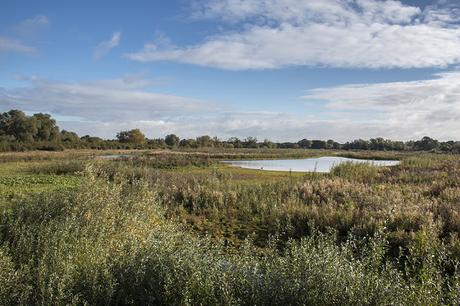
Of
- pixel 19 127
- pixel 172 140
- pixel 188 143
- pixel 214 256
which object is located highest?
pixel 19 127

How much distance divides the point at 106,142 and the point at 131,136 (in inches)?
915

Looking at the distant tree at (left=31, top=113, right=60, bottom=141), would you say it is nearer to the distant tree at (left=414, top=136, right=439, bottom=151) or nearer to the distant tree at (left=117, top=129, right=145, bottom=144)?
the distant tree at (left=117, top=129, right=145, bottom=144)

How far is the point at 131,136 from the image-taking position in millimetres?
111562

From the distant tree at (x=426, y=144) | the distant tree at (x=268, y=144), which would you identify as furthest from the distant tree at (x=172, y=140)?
the distant tree at (x=426, y=144)

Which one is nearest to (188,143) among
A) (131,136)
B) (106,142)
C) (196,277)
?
(131,136)

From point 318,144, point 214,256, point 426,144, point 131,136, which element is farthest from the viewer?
point 318,144

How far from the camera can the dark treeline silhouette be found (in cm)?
6964

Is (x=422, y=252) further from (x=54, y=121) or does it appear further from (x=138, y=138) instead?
(x=138, y=138)

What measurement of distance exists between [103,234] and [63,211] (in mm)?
2299

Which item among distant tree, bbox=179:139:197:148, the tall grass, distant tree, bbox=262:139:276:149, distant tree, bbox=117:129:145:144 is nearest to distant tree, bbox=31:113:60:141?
distant tree, bbox=117:129:145:144

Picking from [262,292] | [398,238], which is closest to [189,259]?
[262,292]

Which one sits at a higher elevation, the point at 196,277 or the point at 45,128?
the point at 45,128

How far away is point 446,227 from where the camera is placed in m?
10.8

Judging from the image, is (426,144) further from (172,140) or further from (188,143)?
(172,140)
